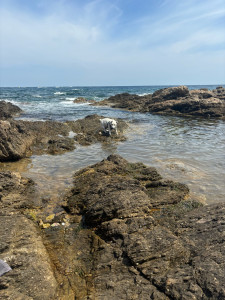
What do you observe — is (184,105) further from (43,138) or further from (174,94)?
(43,138)

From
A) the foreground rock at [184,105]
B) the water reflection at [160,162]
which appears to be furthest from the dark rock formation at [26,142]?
the foreground rock at [184,105]

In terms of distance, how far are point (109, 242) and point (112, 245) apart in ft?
0.54

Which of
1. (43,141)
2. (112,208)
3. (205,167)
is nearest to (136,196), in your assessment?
(112,208)

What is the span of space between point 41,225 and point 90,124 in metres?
13.0

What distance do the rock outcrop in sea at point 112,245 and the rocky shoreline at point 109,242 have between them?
0.5 inches

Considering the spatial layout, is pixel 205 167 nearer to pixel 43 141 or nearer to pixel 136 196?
pixel 136 196

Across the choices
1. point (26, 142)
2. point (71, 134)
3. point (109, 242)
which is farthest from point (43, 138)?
point (109, 242)

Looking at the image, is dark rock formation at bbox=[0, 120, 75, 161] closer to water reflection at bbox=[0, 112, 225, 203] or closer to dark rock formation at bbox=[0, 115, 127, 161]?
dark rock formation at bbox=[0, 115, 127, 161]

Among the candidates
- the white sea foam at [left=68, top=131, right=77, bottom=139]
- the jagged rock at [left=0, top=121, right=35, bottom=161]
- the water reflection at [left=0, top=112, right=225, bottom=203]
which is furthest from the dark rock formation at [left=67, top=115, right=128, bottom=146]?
the jagged rock at [left=0, top=121, right=35, bottom=161]

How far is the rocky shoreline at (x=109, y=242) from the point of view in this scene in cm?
296

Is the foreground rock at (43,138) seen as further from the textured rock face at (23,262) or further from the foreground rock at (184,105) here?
the foreground rock at (184,105)

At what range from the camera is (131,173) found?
7.32 meters

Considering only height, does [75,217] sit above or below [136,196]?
below

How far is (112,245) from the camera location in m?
3.85
